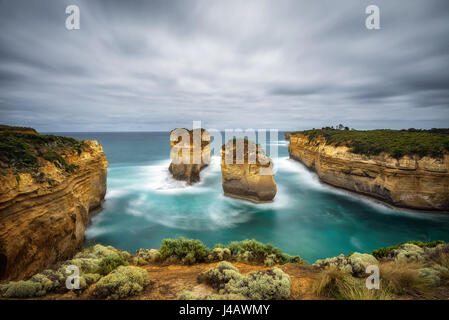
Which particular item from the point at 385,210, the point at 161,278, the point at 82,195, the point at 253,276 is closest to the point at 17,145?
the point at 82,195

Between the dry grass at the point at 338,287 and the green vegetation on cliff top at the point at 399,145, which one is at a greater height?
the green vegetation on cliff top at the point at 399,145

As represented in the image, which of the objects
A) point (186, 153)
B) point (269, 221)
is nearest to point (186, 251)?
point (269, 221)

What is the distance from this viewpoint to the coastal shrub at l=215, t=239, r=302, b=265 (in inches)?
262

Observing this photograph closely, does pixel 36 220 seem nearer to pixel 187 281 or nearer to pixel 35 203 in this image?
pixel 35 203

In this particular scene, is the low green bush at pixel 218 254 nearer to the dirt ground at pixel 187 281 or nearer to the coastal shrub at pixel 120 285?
the dirt ground at pixel 187 281

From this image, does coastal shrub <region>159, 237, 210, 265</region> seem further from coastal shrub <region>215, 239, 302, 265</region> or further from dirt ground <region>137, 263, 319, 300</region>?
coastal shrub <region>215, 239, 302, 265</region>

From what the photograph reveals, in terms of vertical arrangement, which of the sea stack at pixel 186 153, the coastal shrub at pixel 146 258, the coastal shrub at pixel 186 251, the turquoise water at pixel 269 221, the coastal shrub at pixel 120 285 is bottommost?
the turquoise water at pixel 269 221

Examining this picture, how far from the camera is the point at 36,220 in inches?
273

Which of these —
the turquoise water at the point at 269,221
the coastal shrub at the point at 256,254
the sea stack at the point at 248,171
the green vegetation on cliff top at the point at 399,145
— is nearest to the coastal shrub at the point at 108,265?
the coastal shrub at the point at 256,254

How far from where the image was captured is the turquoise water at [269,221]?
13344mm

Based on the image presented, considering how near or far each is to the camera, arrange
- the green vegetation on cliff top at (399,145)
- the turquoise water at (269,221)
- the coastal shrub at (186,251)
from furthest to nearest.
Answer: the green vegetation on cliff top at (399,145), the turquoise water at (269,221), the coastal shrub at (186,251)

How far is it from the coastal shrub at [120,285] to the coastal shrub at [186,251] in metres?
2.13

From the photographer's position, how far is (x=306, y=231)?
580 inches
